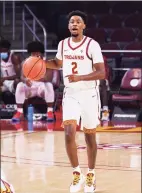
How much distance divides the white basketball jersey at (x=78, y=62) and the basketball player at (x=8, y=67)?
6636 mm

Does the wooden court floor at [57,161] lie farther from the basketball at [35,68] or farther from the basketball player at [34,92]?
the basketball at [35,68]

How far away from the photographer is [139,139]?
1030cm

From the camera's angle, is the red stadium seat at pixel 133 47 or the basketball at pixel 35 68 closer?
the basketball at pixel 35 68

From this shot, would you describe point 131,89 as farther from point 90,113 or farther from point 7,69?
point 90,113

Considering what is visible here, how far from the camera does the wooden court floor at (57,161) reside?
21.2ft

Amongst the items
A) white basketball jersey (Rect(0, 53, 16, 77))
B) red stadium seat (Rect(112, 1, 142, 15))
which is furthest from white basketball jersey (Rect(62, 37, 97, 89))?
red stadium seat (Rect(112, 1, 142, 15))

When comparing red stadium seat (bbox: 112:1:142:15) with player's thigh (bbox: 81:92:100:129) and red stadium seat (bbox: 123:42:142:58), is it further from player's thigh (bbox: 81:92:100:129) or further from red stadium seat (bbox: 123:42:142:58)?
player's thigh (bbox: 81:92:100:129)

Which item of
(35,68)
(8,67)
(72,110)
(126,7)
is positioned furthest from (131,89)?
(72,110)

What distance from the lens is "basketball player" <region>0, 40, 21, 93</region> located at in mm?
12930

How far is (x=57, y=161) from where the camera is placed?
8.05 m

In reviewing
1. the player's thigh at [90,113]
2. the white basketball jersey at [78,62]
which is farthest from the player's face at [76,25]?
the player's thigh at [90,113]

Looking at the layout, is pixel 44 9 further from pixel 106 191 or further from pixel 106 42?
pixel 106 191

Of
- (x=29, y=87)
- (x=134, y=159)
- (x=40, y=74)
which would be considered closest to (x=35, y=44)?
(x=29, y=87)

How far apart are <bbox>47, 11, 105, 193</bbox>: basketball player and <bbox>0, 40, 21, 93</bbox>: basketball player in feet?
21.7
